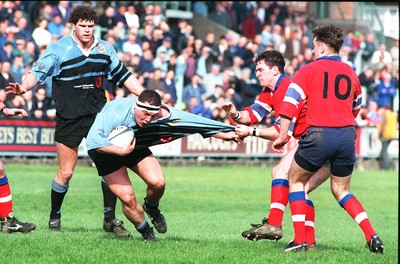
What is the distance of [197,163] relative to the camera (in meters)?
27.2

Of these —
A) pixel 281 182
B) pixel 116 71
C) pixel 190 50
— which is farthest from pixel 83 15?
pixel 190 50

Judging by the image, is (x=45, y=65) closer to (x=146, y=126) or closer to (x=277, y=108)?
(x=146, y=126)

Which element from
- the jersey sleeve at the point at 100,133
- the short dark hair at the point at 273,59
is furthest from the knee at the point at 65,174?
the short dark hair at the point at 273,59

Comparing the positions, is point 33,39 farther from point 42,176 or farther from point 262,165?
point 262,165

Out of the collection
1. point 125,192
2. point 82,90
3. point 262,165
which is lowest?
point 262,165

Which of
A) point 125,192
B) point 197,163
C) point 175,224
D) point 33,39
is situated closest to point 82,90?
point 125,192

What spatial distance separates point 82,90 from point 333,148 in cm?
336

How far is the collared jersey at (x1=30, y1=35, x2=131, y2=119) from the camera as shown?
12.0 metres

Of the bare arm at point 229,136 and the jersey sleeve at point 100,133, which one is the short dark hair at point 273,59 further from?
the jersey sleeve at point 100,133

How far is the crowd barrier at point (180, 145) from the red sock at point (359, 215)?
Answer: 44.7 ft

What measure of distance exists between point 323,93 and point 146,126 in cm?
194

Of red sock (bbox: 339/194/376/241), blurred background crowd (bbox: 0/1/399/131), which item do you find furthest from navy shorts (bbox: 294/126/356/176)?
blurred background crowd (bbox: 0/1/399/131)

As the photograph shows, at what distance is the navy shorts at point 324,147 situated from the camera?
10398 mm

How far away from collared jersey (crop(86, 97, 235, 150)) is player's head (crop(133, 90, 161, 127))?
0.18m
